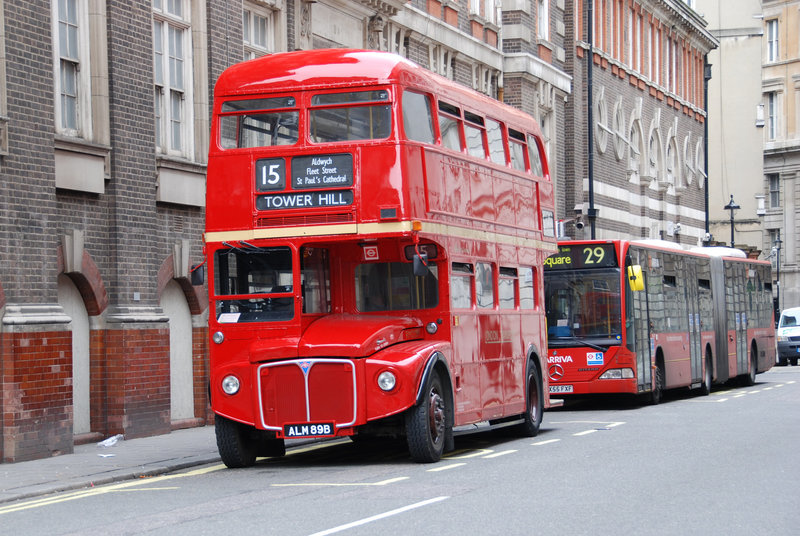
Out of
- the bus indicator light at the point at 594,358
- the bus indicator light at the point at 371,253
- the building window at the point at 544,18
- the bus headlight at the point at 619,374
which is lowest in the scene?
the bus headlight at the point at 619,374

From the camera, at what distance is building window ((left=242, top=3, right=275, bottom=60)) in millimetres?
24484

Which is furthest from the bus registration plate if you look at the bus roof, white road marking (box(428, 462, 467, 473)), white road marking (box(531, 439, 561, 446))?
white road marking (box(531, 439, 561, 446))

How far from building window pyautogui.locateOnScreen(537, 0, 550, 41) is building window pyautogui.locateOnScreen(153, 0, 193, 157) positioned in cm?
1988

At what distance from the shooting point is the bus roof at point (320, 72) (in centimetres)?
1536

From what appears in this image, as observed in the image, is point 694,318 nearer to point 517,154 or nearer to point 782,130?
point 517,154

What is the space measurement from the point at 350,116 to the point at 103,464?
4943 mm

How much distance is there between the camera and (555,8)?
4216 cm

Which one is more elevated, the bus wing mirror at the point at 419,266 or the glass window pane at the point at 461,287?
the bus wing mirror at the point at 419,266

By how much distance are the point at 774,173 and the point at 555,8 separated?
48.4 metres

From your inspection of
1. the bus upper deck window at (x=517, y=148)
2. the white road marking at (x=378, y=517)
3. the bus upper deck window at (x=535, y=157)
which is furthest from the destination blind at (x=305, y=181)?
the bus upper deck window at (x=535, y=157)

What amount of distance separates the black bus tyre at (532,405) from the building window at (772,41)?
71.3m

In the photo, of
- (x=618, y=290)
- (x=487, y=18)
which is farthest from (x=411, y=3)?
(x=618, y=290)

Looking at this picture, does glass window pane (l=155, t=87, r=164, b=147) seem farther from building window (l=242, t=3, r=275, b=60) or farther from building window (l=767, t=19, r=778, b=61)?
building window (l=767, t=19, r=778, b=61)

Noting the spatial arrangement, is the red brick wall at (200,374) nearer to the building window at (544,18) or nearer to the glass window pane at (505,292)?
the glass window pane at (505,292)
